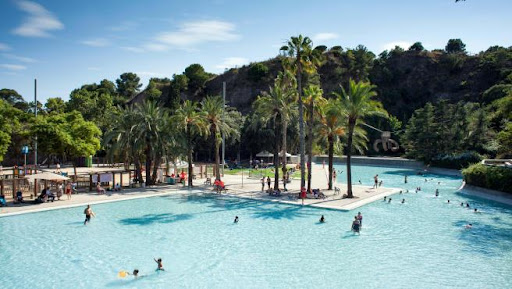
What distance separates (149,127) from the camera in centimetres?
3372

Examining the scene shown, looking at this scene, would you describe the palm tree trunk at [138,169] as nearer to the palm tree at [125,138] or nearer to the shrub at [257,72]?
the palm tree at [125,138]

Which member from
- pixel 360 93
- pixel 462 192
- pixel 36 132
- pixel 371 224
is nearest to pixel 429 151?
pixel 462 192

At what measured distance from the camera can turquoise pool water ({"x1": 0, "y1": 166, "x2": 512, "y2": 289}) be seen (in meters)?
14.9

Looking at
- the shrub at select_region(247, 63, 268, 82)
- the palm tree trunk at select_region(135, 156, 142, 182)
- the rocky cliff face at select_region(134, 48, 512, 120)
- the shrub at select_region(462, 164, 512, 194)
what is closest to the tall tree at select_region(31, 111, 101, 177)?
the palm tree trunk at select_region(135, 156, 142, 182)

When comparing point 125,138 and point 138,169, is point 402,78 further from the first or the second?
point 125,138

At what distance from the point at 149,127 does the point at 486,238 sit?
90.0ft

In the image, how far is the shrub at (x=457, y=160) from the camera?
52219 mm

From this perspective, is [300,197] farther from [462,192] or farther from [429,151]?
[429,151]

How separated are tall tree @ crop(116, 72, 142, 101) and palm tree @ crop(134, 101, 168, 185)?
9082 centimetres

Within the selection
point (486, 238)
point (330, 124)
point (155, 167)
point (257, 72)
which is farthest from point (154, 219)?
point (257, 72)

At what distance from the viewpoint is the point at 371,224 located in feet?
75.6

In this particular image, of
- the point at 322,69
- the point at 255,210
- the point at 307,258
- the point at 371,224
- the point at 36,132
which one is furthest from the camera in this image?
the point at 322,69

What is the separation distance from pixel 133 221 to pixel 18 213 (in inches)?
308

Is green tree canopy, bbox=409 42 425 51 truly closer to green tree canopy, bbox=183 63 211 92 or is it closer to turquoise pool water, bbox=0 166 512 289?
green tree canopy, bbox=183 63 211 92
